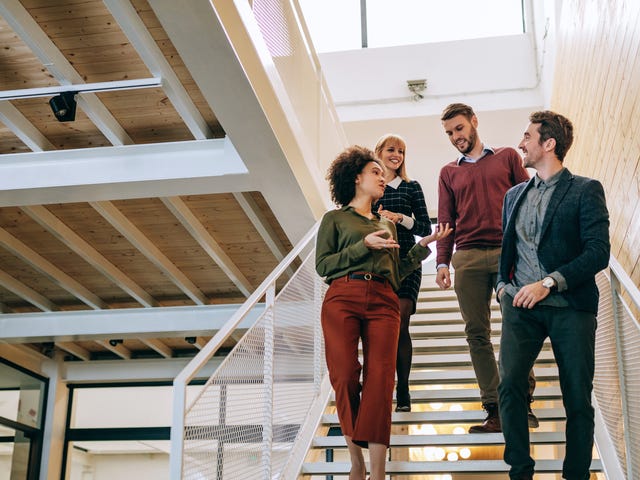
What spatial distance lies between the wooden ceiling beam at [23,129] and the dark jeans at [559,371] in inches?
144

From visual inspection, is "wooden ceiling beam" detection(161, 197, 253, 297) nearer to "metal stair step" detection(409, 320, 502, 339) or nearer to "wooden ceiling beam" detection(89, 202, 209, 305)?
"wooden ceiling beam" detection(89, 202, 209, 305)

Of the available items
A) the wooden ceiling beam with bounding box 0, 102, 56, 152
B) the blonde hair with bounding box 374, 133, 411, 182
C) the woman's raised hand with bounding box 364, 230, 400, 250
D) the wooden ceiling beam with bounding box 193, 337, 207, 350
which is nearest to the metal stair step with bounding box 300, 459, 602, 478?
the woman's raised hand with bounding box 364, 230, 400, 250

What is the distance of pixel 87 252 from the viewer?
23.8 ft

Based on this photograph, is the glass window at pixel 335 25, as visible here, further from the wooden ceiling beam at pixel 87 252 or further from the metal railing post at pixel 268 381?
the metal railing post at pixel 268 381

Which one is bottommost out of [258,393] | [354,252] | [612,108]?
[258,393]

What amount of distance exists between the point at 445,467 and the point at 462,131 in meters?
1.62

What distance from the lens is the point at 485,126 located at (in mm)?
10148

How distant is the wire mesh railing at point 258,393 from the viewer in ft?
8.57

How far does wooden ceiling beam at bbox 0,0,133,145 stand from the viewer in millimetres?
4391

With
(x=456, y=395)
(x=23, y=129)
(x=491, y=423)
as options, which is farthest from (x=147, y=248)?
(x=491, y=423)

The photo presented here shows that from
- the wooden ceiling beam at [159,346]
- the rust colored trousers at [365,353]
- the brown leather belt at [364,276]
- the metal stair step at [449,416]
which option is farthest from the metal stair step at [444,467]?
the wooden ceiling beam at [159,346]

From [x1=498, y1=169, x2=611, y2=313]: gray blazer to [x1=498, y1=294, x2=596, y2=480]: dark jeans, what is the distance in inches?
3.8

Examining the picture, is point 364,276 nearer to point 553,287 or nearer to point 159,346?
point 553,287

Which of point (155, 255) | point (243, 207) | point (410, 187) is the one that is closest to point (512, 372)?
point (410, 187)
